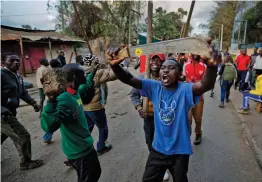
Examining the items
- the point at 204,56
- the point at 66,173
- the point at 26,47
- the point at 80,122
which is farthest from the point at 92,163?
the point at 26,47

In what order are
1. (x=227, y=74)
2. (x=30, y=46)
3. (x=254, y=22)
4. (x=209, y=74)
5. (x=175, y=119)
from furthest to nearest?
(x=254, y=22), (x=30, y=46), (x=227, y=74), (x=175, y=119), (x=209, y=74)

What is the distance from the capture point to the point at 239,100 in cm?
731

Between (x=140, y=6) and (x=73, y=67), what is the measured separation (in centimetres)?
2241

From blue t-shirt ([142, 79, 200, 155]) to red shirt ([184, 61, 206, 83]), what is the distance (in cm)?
231

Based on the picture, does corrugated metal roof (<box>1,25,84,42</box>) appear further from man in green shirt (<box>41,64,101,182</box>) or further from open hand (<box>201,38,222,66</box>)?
open hand (<box>201,38,222,66</box>)

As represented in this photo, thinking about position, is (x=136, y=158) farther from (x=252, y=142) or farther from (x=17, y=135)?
(x=252, y=142)

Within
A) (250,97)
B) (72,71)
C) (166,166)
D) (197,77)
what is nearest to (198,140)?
(197,77)

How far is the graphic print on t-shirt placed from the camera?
1.86 m

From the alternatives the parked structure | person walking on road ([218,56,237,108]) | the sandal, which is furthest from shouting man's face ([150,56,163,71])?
the parked structure

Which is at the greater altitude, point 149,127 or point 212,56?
point 212,56

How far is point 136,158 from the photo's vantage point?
350 centimetres

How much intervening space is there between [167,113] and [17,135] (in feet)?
8.10

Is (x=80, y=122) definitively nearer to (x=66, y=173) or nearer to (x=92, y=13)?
(x=66, y=173)

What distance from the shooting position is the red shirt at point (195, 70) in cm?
402
